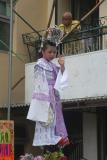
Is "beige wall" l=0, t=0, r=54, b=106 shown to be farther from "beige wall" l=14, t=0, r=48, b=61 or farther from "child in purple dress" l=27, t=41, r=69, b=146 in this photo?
"child in purple dress" l=27, t=41, r=69, b=146

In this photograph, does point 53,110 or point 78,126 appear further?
point 78,126

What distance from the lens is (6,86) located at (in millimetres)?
11906

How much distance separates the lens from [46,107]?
21.8ft

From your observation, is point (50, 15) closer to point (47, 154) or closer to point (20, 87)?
point (20, 87)

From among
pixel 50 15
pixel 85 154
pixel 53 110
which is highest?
pixel 50 15

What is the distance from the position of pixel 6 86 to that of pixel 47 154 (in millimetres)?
5522

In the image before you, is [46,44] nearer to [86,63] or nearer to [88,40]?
[86,63]

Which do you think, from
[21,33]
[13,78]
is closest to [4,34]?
[21,33]

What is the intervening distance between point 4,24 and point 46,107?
18.7 ft

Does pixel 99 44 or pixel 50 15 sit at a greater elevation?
pixel 50 15

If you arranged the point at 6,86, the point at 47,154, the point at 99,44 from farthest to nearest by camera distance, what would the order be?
1. the point at 6,86
2. the point at 99,44
3. the point at 47,154

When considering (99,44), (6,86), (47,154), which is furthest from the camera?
(6,86)

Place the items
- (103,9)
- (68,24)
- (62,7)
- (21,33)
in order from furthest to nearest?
(62,7)
(21,33)
(103,9)
(68,24)

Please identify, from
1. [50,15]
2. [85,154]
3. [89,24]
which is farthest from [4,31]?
[85,154]
